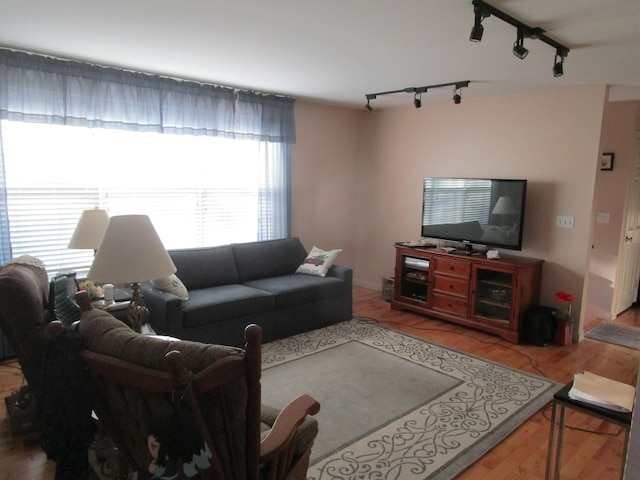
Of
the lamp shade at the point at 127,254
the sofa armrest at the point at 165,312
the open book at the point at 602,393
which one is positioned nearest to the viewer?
the open book at the point at 602,393

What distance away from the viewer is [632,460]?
93 cm

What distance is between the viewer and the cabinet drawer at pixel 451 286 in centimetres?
443

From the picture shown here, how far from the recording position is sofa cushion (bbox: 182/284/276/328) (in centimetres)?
345

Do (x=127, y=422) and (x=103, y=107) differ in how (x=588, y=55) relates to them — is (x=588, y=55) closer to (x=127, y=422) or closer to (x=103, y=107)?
(x=127, y=422)

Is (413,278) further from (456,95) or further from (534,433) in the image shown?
(534,433)

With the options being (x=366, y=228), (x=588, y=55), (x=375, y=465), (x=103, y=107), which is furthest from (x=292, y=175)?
(x=375, y=465)

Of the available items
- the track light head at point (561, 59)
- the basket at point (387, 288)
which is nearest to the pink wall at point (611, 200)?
the track light head at point (561, 59)

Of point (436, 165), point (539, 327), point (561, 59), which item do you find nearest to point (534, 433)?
point (539, 327)

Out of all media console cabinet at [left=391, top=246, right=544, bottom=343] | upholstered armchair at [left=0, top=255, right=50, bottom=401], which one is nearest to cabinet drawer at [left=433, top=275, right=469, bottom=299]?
media console cabinet at [left=391, top=246, right=544, bottom=343]

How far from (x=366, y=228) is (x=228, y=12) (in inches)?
156

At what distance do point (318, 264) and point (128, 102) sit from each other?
2.41m

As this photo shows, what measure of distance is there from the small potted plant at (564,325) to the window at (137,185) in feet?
9.97

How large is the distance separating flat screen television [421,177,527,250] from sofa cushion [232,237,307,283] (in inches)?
61.7

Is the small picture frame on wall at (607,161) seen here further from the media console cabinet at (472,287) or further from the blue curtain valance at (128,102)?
the blue curtain valance at (128,102)
